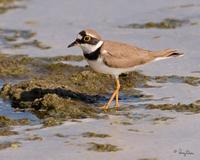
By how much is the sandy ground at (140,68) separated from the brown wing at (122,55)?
0.46 meters

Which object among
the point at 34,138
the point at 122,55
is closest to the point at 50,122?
the point at 34,138

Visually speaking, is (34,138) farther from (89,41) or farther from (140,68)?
(140,68)

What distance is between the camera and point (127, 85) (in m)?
9.68

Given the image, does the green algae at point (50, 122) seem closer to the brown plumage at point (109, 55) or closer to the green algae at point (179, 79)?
the brown plumage at point (109, 55)

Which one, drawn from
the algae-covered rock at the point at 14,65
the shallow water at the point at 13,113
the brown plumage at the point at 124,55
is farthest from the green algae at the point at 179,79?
the shallow water at the point at 13,113

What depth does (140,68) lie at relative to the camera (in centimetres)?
1023

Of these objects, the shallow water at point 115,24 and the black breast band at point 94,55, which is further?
the shallow water at point 115,24

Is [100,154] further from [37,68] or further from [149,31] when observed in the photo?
[149,31]

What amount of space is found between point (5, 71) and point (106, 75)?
1474mm

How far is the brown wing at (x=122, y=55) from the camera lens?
887cm

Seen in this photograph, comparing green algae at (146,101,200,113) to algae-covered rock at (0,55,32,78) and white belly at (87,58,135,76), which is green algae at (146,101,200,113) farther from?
algae-covered rock at (0,55,32,78)

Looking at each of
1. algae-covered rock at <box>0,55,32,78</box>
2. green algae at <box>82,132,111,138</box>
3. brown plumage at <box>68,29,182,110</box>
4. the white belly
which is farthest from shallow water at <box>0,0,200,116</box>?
green algae at <box>82,132,111,138</box>

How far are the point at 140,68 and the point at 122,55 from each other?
1.27m

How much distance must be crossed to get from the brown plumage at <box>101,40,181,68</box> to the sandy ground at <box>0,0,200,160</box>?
453mm
